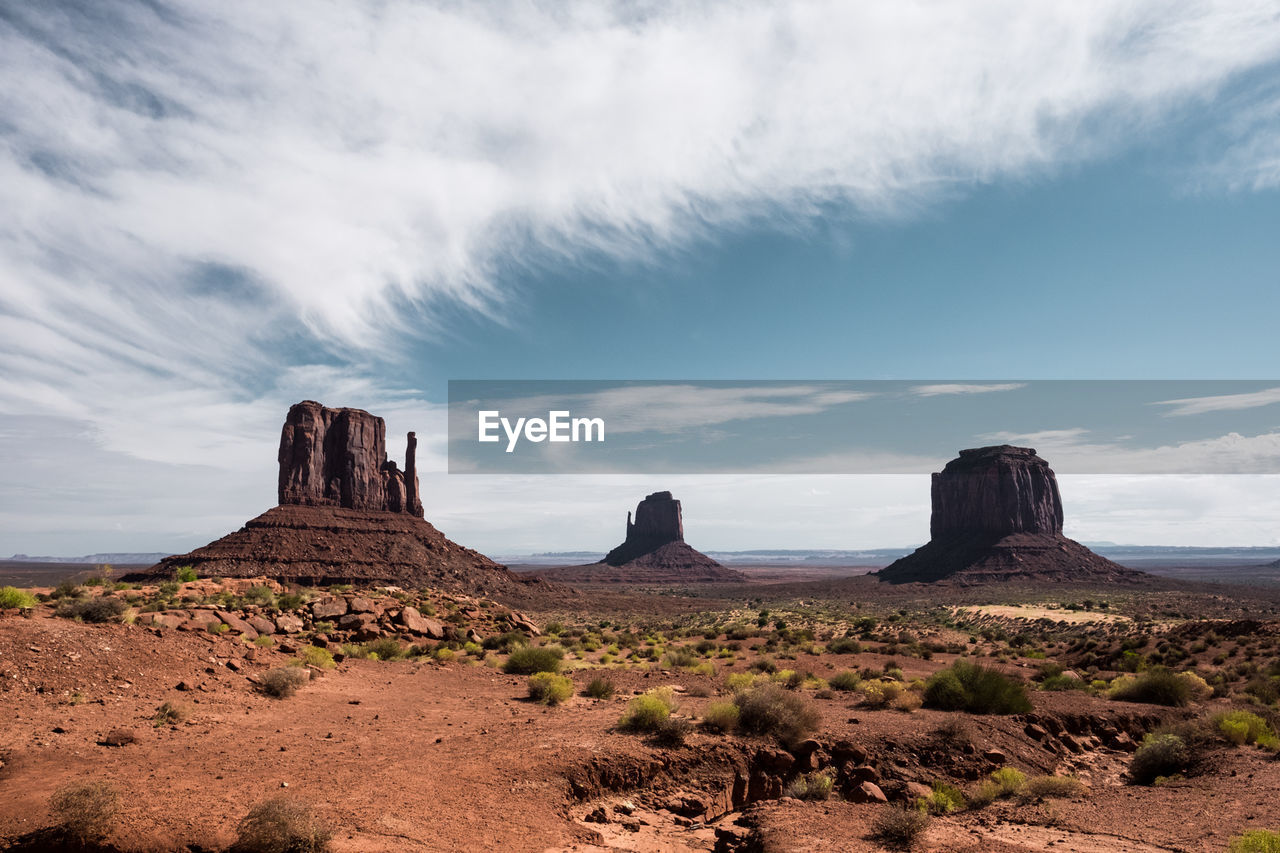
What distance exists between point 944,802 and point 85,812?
13.1m

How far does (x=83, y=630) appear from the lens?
55.8 feet

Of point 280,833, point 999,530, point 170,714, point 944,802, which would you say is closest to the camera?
point 280,833

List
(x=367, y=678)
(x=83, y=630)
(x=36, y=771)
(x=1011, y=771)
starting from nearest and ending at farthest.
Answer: (x=36, y=771) < (x=1011, y=771) < (x=83, y=630) < (x=367, y=678)

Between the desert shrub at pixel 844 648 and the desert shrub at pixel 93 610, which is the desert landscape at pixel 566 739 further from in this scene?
the desert shrub at pixel 844 648

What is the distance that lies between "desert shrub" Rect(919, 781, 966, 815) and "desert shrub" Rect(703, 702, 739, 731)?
399 cm

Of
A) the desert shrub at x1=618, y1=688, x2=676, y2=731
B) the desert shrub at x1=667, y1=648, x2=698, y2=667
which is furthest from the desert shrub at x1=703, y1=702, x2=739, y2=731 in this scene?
the desert shrub at x1=667, y1=648, x2=698, y2=667

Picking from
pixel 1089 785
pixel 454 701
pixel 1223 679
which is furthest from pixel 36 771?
pixel 1223 679

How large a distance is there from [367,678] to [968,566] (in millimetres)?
113525

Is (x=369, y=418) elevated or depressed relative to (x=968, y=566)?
elevated

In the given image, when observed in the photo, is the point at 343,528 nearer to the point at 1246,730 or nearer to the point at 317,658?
the point at 317,658

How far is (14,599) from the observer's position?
18.9 meters

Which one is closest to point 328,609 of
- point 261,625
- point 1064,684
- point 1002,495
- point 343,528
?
point 261,625

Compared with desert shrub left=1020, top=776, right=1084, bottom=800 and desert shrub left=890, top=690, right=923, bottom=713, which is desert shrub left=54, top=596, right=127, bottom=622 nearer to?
desert shrub left=890, top=690, right=923, bottom=713

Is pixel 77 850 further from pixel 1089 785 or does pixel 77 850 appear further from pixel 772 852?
pixel 1089 785
